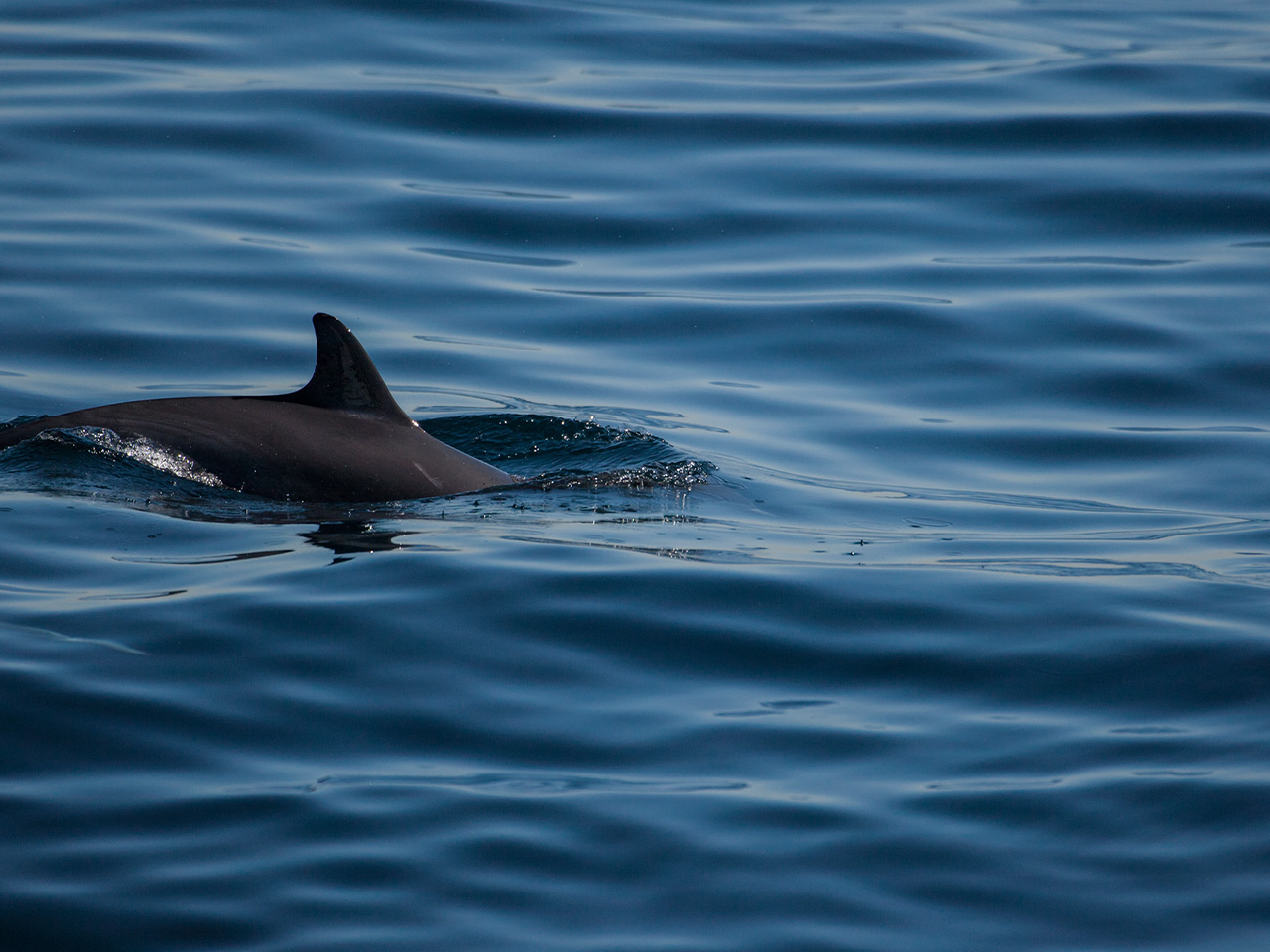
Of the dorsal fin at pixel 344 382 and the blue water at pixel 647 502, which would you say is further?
the dorsal fin at pixel 344 382

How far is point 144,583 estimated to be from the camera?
25.8 feet

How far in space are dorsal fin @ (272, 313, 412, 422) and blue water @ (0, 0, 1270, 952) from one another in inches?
31.6

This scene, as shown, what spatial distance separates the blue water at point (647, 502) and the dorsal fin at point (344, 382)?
0.80m

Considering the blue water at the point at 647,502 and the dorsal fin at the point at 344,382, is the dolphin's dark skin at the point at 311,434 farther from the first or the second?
the blue water at the point at 647,502

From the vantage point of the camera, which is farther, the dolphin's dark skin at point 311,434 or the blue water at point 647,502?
the dolphin's dark skin at point 311,434

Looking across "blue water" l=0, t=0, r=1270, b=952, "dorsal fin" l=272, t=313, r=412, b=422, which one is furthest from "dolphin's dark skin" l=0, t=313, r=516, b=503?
"blue water" l=0, t=0, r=1270, b=952

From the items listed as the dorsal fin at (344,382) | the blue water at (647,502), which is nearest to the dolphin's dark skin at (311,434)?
the dorsal fin at (344,382)

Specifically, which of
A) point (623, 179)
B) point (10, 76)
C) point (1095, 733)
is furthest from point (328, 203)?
point (1095, 733)

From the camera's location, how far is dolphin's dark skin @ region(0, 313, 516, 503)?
32.0 feet

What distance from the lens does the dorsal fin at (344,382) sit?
9828mm

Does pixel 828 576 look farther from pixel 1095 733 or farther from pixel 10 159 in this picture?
pixel 10 159

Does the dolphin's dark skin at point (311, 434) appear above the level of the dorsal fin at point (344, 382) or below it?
below

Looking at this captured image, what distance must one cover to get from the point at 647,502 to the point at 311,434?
2.21 meters

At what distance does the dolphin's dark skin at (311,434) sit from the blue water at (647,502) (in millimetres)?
242
